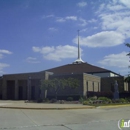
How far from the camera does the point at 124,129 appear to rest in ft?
33.7

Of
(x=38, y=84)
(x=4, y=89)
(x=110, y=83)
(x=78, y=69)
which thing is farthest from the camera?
(x=78, y=69)

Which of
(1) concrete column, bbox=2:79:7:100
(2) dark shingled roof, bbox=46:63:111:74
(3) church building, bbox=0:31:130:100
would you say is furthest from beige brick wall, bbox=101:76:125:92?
(1) concrete column, bbox=2:79:7:100

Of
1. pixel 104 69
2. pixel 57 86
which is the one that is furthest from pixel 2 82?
pixel 104 69

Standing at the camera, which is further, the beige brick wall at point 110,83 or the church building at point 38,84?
the beige brick wall at point 110,83

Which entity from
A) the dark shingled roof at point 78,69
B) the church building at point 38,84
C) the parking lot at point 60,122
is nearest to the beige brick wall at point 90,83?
the church building at point 38,84

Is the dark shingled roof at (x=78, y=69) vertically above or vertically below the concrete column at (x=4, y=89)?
above

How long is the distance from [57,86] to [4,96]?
1701cm

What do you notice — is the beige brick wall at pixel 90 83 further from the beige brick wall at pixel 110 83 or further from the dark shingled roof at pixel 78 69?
the dark shingled roof at pixel 78 69

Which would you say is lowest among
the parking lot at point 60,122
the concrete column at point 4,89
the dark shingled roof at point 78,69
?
the parking lot at point 60,122

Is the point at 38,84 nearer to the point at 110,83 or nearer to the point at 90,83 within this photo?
the point at 90,83

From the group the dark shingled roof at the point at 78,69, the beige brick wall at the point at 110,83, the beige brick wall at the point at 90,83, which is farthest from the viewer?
the dark shingled roof at the point at 78,69

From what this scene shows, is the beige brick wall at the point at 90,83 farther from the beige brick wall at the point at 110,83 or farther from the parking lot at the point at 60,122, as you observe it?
the parking lot at the point at 60,122

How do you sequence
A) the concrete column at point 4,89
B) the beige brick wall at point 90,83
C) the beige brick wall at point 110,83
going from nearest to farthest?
the beige brick wall at point 90,83
the concrete column at point 4,89
the beige brick wall at point 110,83

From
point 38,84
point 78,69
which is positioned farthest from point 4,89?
point 78,69
